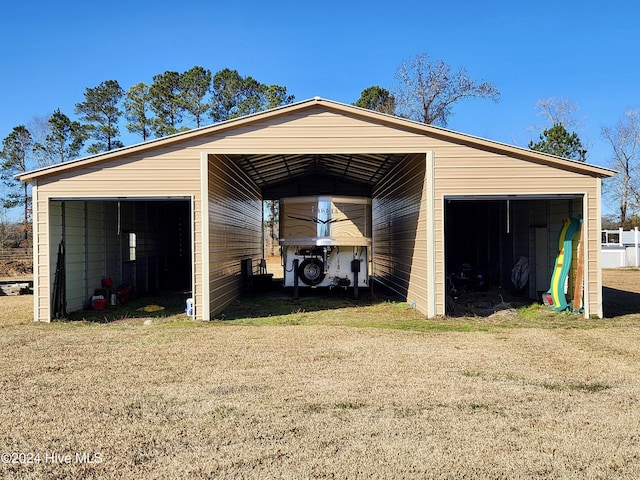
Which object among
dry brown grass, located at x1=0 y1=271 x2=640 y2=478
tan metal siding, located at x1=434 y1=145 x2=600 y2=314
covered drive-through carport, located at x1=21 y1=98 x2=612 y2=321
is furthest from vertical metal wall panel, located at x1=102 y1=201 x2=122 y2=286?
tan metal siding, located at x1=434 y1=145 x2=600 y2=314

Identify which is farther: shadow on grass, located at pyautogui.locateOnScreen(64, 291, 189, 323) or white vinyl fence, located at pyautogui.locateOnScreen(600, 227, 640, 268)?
white vinyl fence, located at pyautogui.locateOnScreen(600, 227, 640, 268)

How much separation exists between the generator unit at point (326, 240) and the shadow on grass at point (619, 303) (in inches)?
239

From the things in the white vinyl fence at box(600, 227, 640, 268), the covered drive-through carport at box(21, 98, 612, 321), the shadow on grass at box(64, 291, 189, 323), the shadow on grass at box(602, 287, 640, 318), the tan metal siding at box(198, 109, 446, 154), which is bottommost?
the shadow on grass at box(602, 287, 640, 318)

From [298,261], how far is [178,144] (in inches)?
210

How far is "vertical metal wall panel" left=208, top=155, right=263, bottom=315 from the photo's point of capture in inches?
445

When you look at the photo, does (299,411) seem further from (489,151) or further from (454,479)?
(489,151)

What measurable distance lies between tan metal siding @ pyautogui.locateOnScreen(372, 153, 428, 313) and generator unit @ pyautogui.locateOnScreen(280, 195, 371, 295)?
3.37ft

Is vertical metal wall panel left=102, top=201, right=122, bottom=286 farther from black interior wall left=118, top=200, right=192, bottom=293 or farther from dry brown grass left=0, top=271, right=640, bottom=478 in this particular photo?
dry brown grass left=0, top=271, right=640, bottom=478

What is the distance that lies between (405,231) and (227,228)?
464 cm

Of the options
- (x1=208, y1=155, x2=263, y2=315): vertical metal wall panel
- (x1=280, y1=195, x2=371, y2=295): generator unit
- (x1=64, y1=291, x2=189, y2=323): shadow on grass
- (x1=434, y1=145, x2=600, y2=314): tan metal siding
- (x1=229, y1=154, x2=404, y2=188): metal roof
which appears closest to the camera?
(x1=434, y1=145, x2=600, y2=314): tan metal siding

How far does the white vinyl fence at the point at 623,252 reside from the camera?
30609 mm

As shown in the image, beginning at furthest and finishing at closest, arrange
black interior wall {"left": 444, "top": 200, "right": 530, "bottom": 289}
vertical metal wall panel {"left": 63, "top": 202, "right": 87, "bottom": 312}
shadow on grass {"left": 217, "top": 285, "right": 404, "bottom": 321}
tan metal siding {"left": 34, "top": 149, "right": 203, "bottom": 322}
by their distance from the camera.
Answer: black interior wall {"left": 444, "top": 200, "right": 530, "bottom": 289}, shadow on grass {"left": 217, "top": 285, "right": 404, "bottom": 321}, vertical metal wall panel {"left": 63, "top": 202, "right": 87, "bottom": 312}, tan metal siding {"left": 34, "top": 149, "right": 203, "bottom": 322}

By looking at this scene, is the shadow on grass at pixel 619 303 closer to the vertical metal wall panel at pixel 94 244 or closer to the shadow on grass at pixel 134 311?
the shadow on grass at pixel 134 311

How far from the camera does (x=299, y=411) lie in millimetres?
4930
